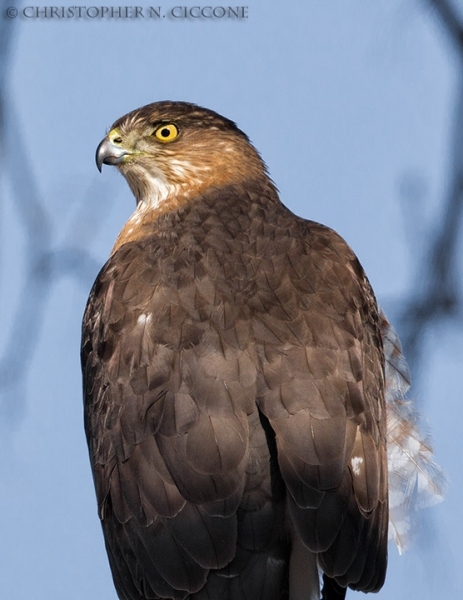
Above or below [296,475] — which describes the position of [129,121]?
above

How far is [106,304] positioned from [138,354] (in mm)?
509

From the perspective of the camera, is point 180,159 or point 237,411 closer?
point 237,411

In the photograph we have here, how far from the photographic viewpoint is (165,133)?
26.7 feet

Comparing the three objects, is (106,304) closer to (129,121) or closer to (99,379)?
(99,379)

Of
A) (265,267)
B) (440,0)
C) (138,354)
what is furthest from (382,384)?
(440,0)

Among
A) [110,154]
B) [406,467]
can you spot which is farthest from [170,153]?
[406,467]

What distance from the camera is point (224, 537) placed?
5879 mm

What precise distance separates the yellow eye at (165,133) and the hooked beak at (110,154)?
23 cm

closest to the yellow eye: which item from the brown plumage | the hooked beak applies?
the hooked beak

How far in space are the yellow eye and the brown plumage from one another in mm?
931

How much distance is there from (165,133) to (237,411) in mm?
2630

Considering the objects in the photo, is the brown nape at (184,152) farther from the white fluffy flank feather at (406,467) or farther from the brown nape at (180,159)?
the white fluffy flank feather at (406,467)

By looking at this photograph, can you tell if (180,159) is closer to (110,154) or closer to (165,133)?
(165,133)

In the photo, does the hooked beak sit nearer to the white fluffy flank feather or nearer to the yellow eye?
the yellow eye
